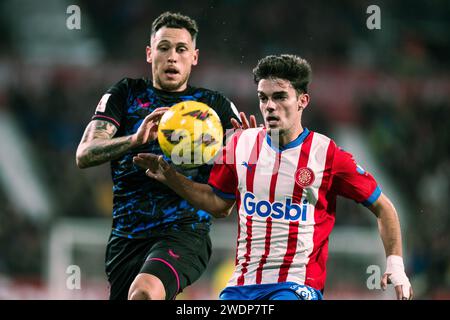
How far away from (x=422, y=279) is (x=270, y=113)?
762 cm

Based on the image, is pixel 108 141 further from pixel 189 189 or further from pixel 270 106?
pixel 270 106

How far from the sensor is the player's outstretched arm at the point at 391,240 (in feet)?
14.6

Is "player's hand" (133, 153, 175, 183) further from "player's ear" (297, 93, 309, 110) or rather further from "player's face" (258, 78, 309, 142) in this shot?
"player's ear" (297, 93, 309, 110)

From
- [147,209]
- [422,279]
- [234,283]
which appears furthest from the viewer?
[422,279]

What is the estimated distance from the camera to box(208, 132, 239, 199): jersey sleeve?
4848mm

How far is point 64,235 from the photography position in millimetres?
12195

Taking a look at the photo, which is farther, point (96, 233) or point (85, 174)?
point (85, 174)

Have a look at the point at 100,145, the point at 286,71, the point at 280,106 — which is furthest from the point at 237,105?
the point at 280,106

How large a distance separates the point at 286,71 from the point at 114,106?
1253 millimetres

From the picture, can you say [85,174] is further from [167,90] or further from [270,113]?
[270,113]

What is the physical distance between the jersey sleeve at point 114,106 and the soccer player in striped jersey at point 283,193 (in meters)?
0.77

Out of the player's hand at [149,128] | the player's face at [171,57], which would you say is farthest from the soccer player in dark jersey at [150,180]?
the player's hand at [149,128]

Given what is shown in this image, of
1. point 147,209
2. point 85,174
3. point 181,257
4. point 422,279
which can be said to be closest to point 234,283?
point 181,257

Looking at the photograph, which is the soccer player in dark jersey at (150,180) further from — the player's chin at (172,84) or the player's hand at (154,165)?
the player's hand at (154,165)
